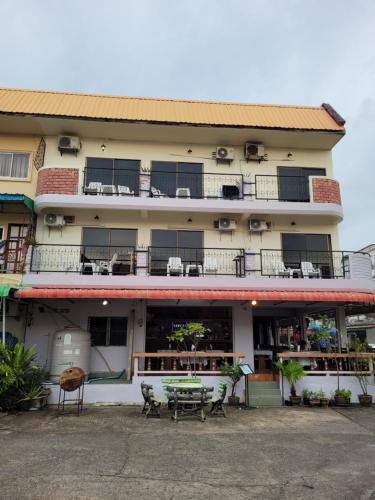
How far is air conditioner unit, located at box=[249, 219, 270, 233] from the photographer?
16141 millimetres

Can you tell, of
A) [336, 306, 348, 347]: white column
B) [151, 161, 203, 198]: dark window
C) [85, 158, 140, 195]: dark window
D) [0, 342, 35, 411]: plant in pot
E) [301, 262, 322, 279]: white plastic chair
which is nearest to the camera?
[0, 342, 35, 411]: plant in pot

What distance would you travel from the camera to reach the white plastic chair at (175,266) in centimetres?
1477

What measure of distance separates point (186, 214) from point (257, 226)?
3.08m

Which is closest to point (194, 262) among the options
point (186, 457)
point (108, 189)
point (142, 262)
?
point (142, 262)

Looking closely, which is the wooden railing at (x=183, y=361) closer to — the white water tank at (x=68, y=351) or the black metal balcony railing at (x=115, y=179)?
the white water tank at (x=68, y=351)

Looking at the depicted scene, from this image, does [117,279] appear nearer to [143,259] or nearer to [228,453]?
[143,259]

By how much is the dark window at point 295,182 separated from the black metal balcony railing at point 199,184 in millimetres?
2034

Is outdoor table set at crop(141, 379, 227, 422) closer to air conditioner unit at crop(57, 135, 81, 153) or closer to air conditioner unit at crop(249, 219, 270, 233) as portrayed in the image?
air conditioner unit at crop(249, 219, 270, 233)

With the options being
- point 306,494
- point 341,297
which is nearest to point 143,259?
point 341,297

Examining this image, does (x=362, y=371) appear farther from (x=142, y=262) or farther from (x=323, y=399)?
(x=142, y=262)

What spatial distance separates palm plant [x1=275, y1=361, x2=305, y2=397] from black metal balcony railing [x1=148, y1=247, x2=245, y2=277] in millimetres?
4108

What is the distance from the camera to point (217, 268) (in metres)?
15.6

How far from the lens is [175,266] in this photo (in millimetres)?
14773

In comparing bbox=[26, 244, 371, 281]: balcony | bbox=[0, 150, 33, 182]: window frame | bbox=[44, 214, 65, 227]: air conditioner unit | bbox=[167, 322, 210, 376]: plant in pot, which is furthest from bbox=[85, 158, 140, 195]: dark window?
bbox=[167, 322, 210, 376]: plant in pot
